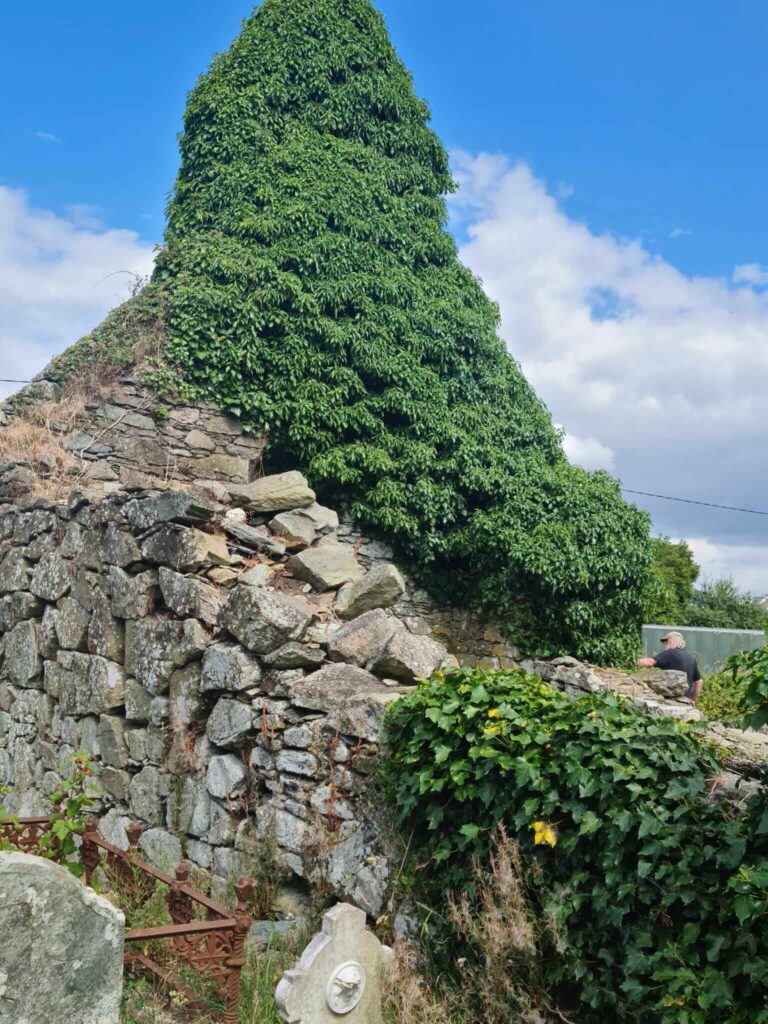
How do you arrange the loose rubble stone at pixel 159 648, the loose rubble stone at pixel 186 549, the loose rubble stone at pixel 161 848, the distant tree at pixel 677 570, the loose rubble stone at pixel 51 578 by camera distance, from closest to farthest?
1. the loose rubble stone at pixel 161 848
2. the loose rubble stone at pixel 159 648
3. the loose rubble stone at pixel 186 549
4. the loose rubble stone at pixel 51 578
5. the distant tree at pixel 677 570

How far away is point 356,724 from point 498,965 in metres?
1.61

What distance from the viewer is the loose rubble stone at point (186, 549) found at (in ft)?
22.0

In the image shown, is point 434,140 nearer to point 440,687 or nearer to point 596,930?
point 440,687

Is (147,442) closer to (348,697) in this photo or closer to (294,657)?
(294,657)

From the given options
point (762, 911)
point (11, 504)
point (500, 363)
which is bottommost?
point (762, 911)

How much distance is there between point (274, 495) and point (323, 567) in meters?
1.23

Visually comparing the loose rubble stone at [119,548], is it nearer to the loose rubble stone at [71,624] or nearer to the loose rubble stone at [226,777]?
the loose rubble stone at [71,624]

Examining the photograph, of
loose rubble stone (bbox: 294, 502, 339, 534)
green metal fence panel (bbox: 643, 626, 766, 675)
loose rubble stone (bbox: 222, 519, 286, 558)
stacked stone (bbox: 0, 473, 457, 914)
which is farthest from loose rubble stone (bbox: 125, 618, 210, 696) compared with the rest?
green metal fence panel (bbox: 643, 626, 766, 675)

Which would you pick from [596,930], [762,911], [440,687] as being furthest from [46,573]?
[762,911]

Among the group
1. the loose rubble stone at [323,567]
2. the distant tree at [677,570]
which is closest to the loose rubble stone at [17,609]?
the loose rubble stone at [323,567]

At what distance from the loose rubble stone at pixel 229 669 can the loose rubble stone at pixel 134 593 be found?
106cm

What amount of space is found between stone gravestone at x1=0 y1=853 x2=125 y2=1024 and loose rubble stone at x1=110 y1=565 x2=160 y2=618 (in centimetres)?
410

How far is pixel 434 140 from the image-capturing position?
531 inches

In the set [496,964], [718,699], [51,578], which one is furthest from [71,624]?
[718,699]
